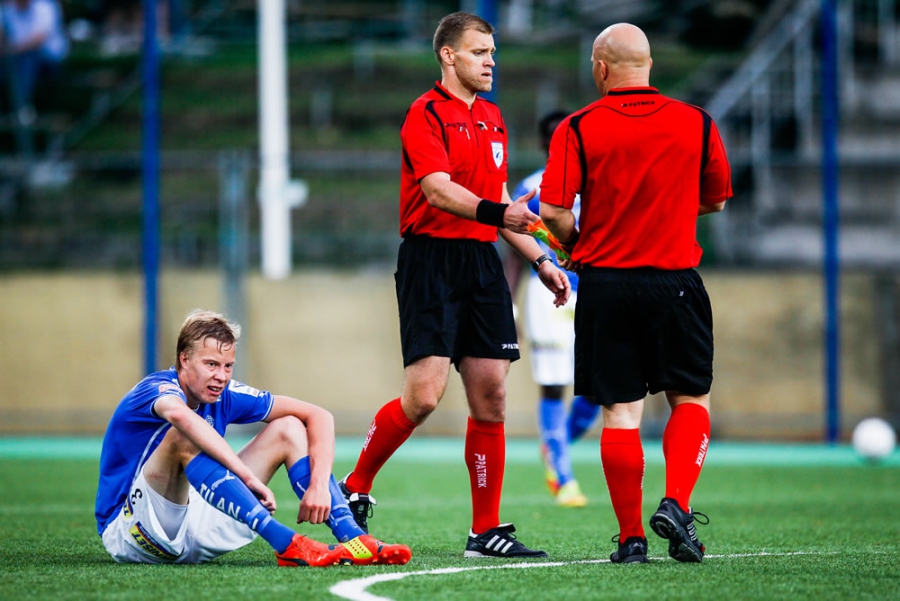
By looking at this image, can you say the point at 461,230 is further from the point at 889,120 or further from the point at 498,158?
the point at 889,120

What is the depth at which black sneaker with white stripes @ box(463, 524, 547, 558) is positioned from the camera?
18.7 ft

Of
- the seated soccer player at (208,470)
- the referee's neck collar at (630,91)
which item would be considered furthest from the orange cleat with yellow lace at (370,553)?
→ the referee's neck collar at (630,91)

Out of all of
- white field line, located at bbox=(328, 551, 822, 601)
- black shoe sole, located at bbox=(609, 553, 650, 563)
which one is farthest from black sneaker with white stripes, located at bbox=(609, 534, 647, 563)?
→ white field line, located at bbox=(328, 551, 822, 601)

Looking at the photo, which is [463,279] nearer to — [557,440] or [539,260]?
[539,260]

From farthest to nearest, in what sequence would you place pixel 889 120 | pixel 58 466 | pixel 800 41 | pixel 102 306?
pixel 800 41 < pixel 889 120 < pixel 102 306 < pixel 58 466

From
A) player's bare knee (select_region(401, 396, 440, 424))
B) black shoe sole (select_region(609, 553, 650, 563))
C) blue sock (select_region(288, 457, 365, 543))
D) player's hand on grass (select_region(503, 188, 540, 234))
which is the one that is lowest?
black shoe sole (select_region(609, 553, 650, 563))

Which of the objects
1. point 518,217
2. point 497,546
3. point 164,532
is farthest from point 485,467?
point 164,532

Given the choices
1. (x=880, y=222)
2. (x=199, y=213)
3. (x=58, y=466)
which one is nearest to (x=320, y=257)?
(x=199, y=213)

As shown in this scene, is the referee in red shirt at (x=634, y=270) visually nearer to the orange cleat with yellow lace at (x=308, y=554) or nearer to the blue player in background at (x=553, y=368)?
the orange cleat with yellow lace at (x=308, y=554)

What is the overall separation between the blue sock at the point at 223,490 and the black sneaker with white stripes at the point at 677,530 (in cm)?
148

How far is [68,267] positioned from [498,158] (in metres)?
10.3

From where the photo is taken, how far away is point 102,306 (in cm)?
1507

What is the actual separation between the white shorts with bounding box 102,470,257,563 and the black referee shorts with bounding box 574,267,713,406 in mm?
1493

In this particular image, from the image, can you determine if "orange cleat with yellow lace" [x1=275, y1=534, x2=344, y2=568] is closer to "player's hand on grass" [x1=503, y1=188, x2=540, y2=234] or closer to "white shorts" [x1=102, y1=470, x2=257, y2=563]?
"white shorts" [x1=102, y1=470, x2=257, y2=563]
